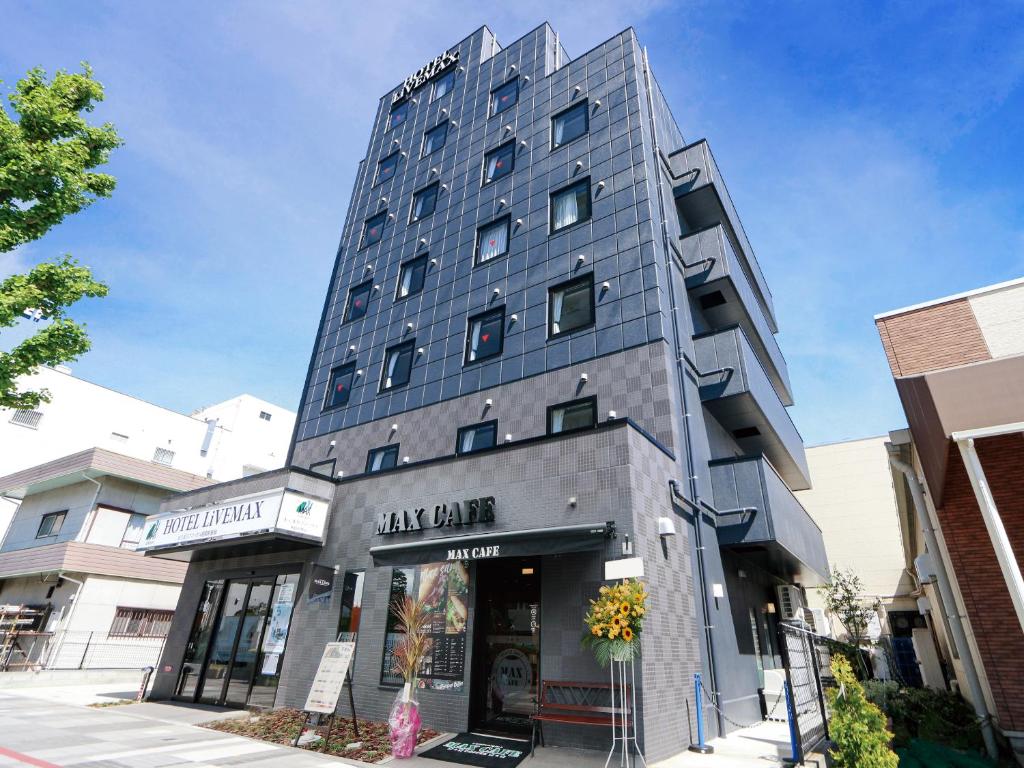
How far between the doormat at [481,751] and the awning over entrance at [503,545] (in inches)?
128

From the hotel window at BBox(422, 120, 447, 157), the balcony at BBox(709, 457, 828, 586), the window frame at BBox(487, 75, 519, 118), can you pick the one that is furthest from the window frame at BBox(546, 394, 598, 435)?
the hotel window at BBox(422, 120, 447, 157)

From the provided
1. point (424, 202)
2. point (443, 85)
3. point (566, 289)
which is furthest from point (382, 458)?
point (443, 85)

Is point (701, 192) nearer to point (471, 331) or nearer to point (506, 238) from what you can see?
point (506, 238)

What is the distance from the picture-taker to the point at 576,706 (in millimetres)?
9219

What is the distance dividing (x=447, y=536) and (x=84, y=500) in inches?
934

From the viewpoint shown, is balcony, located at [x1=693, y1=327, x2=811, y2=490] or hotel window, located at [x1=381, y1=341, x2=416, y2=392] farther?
hotel window, located at [x1=381, y1=341, x2=416, y2=392]

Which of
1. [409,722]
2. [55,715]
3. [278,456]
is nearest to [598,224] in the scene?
[409,722]

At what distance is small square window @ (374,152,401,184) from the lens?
89.4ft

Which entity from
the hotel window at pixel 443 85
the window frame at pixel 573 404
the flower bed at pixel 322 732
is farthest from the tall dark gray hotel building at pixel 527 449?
the hotel window at pixel 443 85

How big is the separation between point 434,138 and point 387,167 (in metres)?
3.19

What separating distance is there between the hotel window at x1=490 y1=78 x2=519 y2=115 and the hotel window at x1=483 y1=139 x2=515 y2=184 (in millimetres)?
2418

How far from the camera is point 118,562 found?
80.9 feet

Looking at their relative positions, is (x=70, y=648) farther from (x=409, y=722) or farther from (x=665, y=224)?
(x=665, y=224)

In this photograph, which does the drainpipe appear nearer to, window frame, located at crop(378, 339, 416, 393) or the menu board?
the menu board
